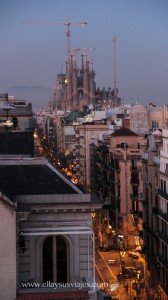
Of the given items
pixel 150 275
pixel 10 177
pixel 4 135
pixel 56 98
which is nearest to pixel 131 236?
pixel 150 275

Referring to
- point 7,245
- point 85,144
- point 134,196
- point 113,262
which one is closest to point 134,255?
point 113,262

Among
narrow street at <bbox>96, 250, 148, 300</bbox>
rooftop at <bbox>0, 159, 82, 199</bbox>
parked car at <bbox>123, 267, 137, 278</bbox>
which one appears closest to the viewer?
rooftop at <bbox>0, 159, 82, 199</bbox>

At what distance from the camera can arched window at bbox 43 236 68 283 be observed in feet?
29.0

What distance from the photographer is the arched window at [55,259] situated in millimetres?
8828

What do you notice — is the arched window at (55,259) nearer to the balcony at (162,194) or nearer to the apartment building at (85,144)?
the balcony at (162,194)

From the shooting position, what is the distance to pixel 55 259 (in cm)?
885

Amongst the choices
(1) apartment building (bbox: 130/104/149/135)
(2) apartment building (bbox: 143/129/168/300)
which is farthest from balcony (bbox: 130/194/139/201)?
(1) apartment building (bbox: 130/104/149/135)

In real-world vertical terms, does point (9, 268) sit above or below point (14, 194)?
below

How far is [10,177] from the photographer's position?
9.39 m

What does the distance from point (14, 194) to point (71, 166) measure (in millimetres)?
47763

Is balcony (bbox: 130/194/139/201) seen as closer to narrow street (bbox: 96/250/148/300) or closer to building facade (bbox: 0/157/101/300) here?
narrow street (bbox: 96/250/148/300)

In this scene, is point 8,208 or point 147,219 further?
point 147,219

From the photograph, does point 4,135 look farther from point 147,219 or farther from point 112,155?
point 112,155

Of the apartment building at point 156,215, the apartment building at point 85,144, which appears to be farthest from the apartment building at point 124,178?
the apartment building at point 85,144
